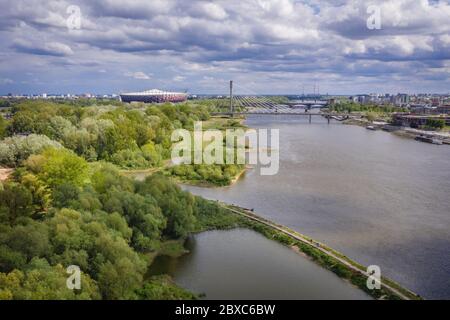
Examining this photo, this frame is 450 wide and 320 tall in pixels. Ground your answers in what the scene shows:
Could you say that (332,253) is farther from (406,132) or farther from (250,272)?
(406,132)

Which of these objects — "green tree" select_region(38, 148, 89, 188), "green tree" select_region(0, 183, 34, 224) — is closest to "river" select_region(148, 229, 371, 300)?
"green tree" select_region(0, 183, 34, 224)

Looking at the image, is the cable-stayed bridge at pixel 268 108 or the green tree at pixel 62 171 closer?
the green tree at pixel 62 171

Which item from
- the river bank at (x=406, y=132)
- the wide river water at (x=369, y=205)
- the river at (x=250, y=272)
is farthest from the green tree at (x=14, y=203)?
the river bank at (x=406, y=132)

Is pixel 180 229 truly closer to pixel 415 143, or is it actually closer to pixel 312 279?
pixel 312 279

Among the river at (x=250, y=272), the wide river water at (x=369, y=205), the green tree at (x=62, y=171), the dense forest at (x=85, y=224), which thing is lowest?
the river at (x=250, y=272)

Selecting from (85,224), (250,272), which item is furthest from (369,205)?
(85,224)

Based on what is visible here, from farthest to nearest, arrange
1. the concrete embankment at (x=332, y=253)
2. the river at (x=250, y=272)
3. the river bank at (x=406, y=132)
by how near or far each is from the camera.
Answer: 1. the river bank at (x=406, y=132)
2. the river at (x=250, y=272)
3. the concrete embankment at (x=332, y=253)

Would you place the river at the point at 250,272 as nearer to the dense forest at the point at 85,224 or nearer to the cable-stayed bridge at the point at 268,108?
the dense forest at the point at 85,224
